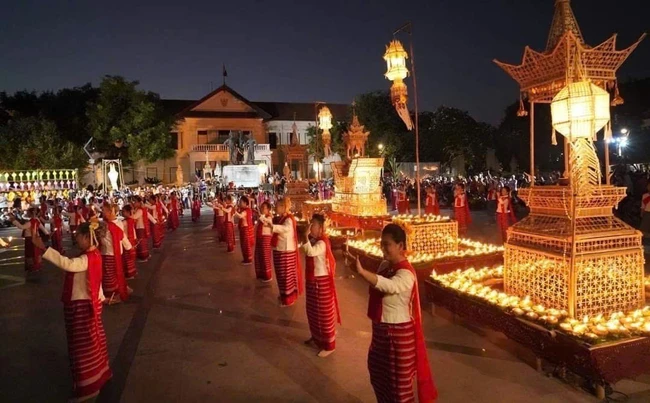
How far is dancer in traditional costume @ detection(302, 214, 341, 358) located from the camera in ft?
17.5

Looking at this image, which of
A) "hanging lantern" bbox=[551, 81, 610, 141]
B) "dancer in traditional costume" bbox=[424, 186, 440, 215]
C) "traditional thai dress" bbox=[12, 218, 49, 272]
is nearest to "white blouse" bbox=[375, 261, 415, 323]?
"hanging lantern" bbox=[551, 81, 610, 141]

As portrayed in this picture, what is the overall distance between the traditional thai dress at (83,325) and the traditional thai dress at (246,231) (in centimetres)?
607

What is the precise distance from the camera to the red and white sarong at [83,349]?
14.7ft

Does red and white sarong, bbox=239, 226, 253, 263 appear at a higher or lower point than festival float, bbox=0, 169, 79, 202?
lower

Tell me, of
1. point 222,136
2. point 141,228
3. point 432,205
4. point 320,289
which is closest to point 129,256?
point 141,228

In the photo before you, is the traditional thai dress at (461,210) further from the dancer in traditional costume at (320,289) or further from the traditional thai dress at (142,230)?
the dancer in traditional costume at (320,289)

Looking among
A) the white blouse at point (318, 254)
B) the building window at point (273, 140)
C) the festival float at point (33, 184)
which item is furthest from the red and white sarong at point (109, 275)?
the building window at point (273, 140)

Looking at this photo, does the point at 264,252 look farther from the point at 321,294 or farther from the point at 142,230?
the point at 142,230

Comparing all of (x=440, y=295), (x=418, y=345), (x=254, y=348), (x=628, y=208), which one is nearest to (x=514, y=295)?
(x=440, y=295)

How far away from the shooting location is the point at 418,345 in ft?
12.0

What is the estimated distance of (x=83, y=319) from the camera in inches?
179

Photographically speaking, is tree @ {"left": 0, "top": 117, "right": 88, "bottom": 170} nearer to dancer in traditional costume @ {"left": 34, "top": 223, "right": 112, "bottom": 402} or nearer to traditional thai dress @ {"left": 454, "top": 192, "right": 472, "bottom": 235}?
traditional thai dress @ {"left": 454, "top": 192, "right": 472, "bottom": 235}

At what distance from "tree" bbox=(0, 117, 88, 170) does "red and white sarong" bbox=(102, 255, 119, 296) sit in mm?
24885

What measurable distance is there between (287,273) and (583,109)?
14.4ft
